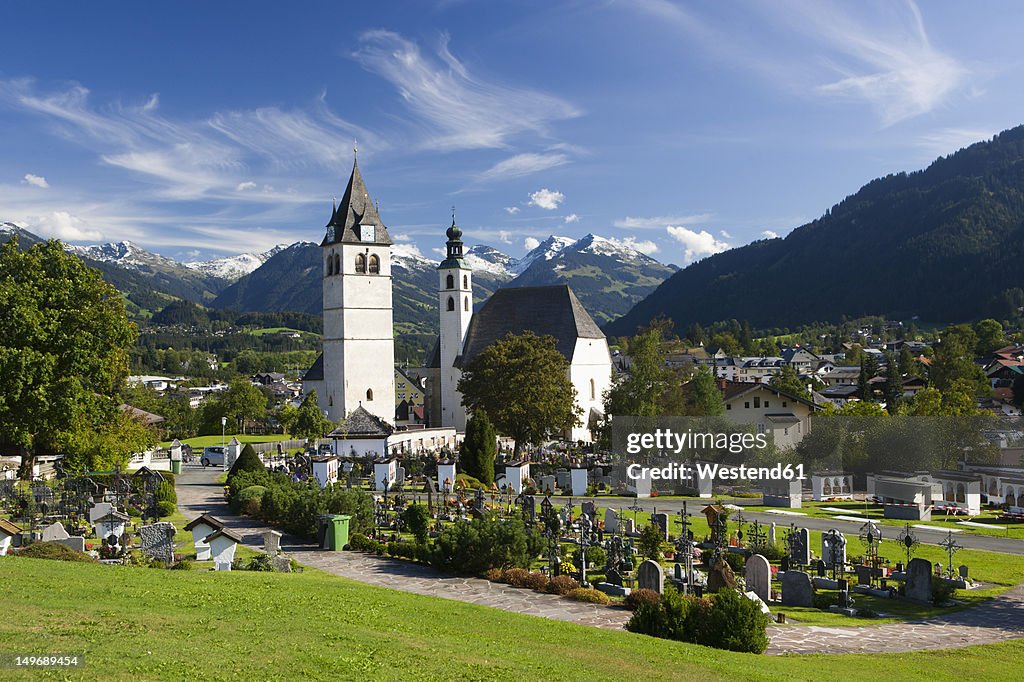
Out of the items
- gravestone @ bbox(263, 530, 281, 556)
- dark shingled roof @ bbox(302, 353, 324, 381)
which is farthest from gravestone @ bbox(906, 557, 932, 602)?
dark shingled roof @ bbox(302, 353, 324, 381)

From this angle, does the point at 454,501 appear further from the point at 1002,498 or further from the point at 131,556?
the point at 1002,498

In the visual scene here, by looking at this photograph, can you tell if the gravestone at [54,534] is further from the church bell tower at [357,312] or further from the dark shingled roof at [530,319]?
the dark shingled roof at [530,319]

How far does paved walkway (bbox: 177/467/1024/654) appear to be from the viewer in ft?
47.4

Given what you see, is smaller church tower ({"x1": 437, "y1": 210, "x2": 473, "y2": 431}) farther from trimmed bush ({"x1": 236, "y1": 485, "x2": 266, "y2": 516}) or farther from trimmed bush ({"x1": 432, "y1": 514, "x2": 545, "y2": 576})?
trimmed bush ({"x1": 432, "y1": 514, "x2": 545, "y2": 576})

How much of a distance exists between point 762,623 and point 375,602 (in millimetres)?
6308

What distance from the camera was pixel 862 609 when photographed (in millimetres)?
16969

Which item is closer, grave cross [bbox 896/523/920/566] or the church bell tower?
grave cross [bbox 896/523/920/566]

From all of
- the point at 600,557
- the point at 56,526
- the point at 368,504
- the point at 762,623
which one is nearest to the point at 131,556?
the point at 56,526

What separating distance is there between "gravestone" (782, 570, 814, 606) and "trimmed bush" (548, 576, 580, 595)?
446cm

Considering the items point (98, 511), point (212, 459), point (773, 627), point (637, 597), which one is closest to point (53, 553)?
point (98, 511)

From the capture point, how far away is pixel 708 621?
13461mm

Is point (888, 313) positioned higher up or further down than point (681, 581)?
higher up

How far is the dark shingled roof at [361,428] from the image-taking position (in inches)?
1779

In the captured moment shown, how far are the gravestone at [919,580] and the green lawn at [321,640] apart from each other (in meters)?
3.14
